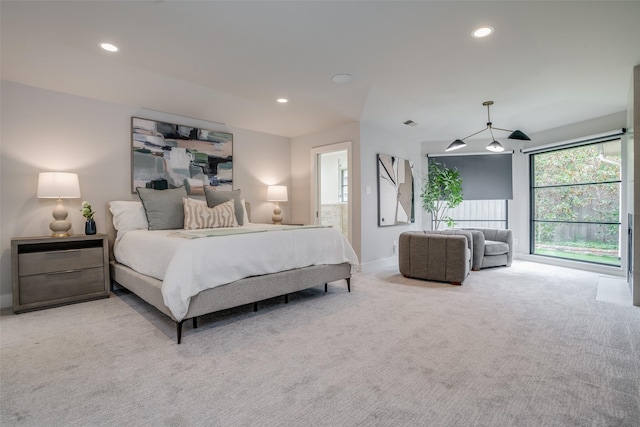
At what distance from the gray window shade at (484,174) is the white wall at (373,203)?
5.61 feet

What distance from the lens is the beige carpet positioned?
4.98 feet

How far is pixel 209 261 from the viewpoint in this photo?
96.9 inches

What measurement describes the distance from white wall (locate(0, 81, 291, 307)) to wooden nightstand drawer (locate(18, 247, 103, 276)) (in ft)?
1.62

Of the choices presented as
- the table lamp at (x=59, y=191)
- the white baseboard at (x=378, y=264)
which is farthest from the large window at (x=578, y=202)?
the table lamp at (x=59, y=191)

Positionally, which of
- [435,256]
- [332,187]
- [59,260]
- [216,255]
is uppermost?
[332,187]

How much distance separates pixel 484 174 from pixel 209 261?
18.9 ft

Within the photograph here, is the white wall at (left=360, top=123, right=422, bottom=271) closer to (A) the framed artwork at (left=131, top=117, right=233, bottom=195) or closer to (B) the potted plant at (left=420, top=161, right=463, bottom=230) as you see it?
(B) the potted plant at (left=420, top=161, right=463, bottom=230)

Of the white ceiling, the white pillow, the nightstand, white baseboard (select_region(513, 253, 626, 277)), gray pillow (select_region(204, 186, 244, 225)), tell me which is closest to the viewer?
the white ceiling

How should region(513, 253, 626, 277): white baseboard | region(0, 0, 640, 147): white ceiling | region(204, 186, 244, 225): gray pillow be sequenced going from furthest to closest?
region(513, 253, 626, 277): white baseboard < region(204, 186, 244, 225): gray pillow < region(0, 0, 640, 147): white ceiling

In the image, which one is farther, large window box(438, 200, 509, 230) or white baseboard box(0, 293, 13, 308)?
large window box(438, 200, 509, 230)

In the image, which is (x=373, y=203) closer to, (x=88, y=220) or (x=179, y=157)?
(x=179, y=157)

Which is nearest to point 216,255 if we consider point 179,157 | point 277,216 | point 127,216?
point 127,216

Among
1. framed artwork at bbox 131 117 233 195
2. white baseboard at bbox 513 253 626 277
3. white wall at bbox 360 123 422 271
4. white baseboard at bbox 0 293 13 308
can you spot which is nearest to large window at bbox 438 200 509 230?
white baseboard at bbox 513 253 626 277

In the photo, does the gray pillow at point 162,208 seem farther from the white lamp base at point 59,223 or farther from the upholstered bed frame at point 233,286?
the white lamp base at point 59,223
